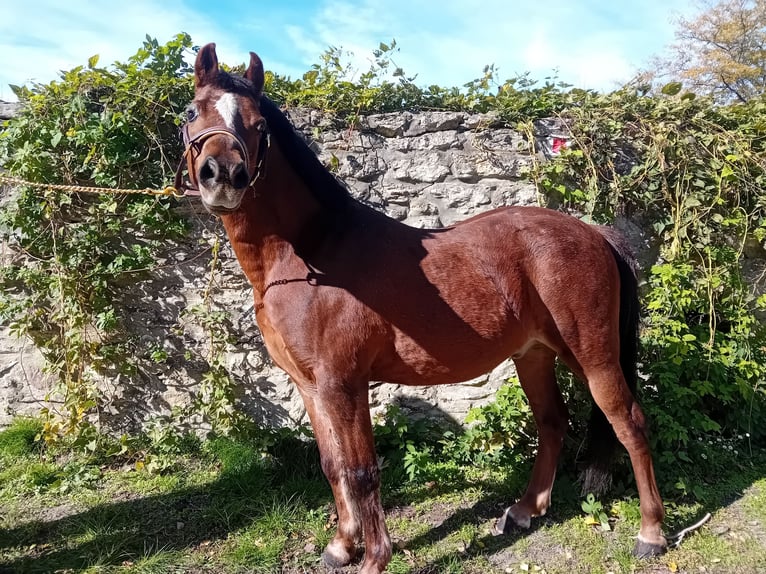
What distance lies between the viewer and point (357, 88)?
3.72 meters

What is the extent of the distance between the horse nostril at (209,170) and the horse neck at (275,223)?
0.41 meters

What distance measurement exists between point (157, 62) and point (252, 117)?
2085 millimetres

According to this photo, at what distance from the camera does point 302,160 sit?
2.23 m

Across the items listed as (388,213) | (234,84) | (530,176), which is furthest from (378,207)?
(234,84)

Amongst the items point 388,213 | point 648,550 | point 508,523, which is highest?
point 388,213

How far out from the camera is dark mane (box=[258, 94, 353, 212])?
214 centimetres

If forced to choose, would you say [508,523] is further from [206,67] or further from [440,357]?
[206,67]

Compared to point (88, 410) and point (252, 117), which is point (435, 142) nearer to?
point (252, 117)

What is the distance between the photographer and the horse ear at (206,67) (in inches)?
74.8

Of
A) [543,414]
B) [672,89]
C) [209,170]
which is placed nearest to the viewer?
[209,170]

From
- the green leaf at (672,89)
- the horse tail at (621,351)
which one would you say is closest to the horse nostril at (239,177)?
the horse tail at (621,351)

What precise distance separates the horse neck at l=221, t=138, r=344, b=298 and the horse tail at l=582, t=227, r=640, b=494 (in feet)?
5.85

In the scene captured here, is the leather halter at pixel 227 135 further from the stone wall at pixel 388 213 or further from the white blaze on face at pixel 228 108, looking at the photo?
the stone wall at pixel 388 213

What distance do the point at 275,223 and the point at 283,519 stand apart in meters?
1.83
